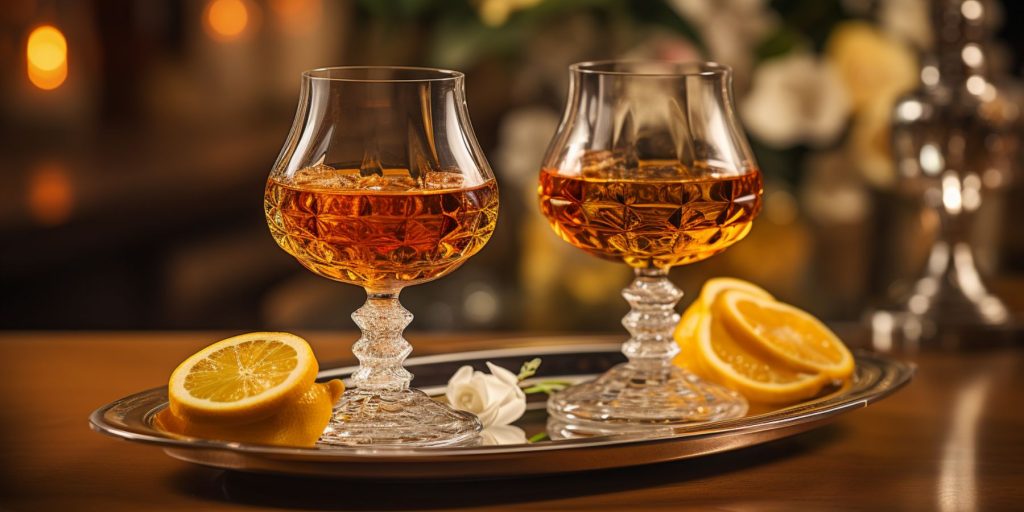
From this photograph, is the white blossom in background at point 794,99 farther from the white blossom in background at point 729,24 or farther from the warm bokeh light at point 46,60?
the warm bokeh light at point 46,60

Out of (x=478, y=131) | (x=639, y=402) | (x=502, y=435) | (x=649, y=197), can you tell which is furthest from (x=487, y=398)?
(x=478, y=131)

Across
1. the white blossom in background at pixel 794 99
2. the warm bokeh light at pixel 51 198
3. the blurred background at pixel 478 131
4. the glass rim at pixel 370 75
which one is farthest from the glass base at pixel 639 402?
the warm bokeh light at pixel 51 198

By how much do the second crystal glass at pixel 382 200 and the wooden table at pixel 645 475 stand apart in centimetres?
11

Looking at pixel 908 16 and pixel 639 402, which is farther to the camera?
pixel 908 16

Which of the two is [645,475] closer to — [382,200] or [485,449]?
[485,449]

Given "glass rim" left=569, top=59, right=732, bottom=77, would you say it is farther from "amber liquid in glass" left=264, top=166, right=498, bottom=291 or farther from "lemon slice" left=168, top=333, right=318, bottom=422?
"lemon slice" left=168, top=333, right=318, bottom=422

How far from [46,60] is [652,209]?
11.6 ft

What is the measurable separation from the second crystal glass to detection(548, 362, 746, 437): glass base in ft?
0.42

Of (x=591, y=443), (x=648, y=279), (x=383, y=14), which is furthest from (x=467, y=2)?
(x=591, y=443)

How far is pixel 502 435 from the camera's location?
1.38 m

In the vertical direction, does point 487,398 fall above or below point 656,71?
below

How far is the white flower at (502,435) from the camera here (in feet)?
4.44

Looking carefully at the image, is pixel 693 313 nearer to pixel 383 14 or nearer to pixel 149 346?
pixel 149 346

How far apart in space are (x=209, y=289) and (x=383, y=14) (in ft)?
7.18
